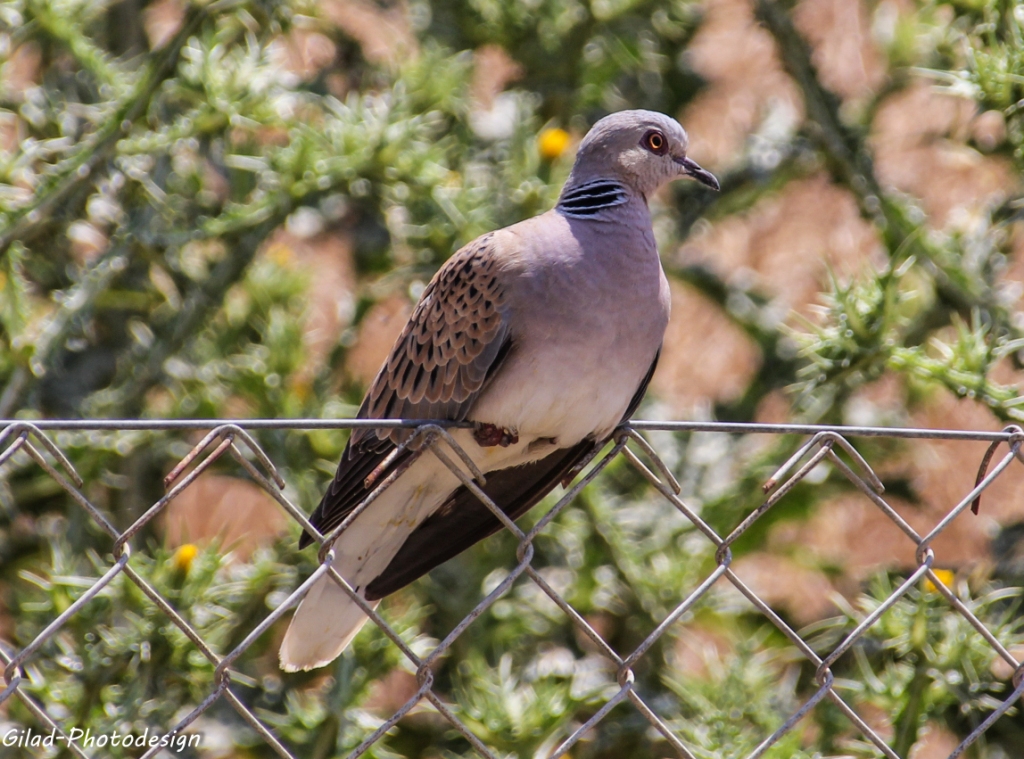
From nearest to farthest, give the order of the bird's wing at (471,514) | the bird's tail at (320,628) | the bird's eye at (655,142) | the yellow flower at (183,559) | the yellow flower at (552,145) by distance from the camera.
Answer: the bird's tail at (320,628) → the bird's wing at (471,514) → the yellow flower at (183,559) → the bird's eye at (655,142) → the yellow flower at (552,145)

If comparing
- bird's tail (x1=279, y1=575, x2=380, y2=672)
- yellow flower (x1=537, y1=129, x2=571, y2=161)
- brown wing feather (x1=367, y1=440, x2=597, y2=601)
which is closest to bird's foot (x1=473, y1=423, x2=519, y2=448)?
brown wing feather (x1=367, y1=440, x2=597, y2=601)

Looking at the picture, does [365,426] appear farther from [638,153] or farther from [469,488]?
[638,153]

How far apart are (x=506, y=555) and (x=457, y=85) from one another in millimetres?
1498

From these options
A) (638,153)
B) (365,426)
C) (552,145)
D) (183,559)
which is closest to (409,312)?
(552,145)

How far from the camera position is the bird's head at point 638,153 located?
8.85ft

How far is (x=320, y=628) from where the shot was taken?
2.28m

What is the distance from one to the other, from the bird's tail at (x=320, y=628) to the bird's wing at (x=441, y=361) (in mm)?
139

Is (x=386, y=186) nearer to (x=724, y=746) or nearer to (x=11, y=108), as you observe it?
(x=11, y=108)

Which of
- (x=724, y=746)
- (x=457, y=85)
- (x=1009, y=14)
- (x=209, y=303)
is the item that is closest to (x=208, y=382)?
(x=209, y=303)

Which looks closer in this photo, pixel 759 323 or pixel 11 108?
pixel 11 108

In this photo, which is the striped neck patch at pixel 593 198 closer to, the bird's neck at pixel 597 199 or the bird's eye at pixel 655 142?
the bird's neck at pixel 597 199

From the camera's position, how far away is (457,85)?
3756 mm

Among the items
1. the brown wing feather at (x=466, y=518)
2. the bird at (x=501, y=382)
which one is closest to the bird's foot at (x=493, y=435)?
the bird at (x=501, y=382)

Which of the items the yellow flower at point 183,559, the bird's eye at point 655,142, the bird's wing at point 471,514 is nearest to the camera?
the bird's wing at point 471,514
